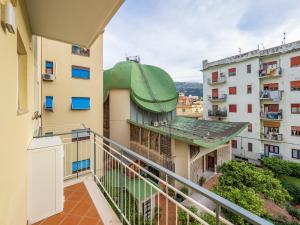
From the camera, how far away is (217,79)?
20.6m

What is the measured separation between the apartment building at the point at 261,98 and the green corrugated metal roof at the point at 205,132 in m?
6.70

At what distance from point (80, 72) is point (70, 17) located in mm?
8957

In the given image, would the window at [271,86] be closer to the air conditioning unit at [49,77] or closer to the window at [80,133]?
the window at [80,133]

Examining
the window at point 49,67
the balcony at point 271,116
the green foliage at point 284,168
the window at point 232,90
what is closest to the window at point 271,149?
the green foliage at point 284,168

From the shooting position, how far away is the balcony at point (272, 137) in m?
16.0

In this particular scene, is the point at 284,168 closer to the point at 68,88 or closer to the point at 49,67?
the point at 68,88

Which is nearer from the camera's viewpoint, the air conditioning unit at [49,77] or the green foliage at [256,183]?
the green foliage at [256,183]

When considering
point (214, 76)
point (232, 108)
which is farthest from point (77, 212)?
point (214, 76)

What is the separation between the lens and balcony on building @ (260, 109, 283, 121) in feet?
52.2

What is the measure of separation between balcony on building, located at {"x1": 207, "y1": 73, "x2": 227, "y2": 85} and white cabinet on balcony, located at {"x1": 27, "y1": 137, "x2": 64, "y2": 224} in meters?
20.4

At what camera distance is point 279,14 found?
1297cm

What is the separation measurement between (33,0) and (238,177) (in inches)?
377

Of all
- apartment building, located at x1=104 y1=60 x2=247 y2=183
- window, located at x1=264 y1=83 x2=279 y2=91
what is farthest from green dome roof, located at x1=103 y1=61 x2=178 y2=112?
window, located at x1=264 y1=83 x2=279 y2=91

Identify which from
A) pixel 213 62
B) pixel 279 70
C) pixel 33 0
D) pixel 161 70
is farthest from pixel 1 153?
pixel 213 62
